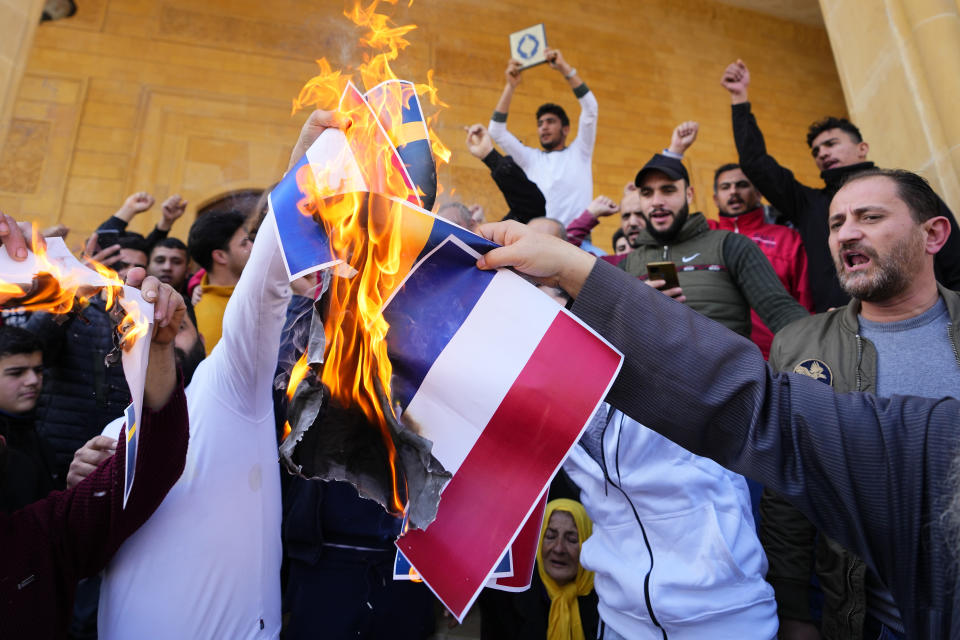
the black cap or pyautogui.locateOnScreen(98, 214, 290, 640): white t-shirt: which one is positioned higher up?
the black cap

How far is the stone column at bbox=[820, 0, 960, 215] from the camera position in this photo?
3008mm

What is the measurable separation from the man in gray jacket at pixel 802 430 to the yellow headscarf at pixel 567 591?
161cm

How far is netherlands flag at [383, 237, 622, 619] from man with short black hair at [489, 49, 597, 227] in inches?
129

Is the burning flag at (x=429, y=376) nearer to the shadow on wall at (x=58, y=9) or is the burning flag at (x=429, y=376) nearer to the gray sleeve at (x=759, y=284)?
the gray sleeve at (x=759, y=284)

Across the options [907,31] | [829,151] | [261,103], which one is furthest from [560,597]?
[261,103]

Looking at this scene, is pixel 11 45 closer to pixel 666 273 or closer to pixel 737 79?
pixel 666 273

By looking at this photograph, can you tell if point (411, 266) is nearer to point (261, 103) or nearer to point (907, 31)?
point (907, 31)

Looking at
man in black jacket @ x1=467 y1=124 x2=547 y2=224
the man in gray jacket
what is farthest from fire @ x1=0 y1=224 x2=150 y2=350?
man in black jacket @ x1=467 y1=124 x2=547 y2=224

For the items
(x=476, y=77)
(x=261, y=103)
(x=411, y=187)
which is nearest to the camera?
(x=411, y=187)

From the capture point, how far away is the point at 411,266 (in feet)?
4.32

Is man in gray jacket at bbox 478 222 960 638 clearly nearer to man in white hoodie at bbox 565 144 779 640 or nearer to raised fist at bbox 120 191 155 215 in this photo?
man in white hoodie at bbox 565 144 779 640

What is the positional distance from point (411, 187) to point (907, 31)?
3.13 meters

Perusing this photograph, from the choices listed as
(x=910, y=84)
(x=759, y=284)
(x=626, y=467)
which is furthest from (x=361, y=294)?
(x=910, y=84)

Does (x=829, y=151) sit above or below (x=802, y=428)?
above
